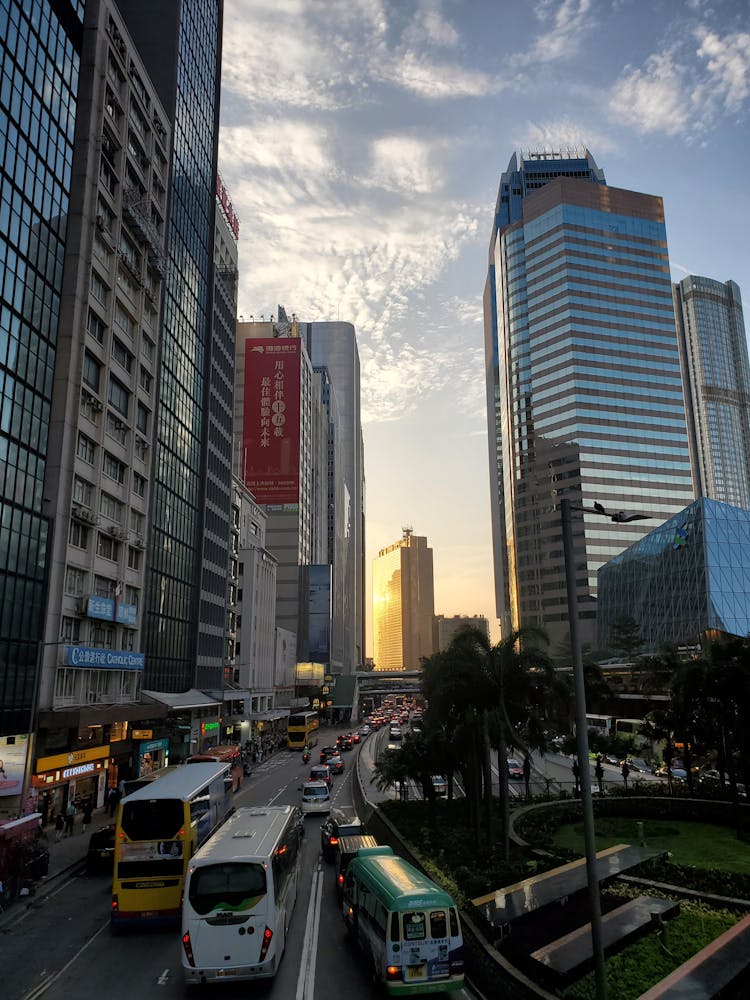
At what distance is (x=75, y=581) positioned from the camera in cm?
4353

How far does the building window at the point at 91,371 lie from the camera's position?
1746 inches

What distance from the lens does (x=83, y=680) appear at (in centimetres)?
4341

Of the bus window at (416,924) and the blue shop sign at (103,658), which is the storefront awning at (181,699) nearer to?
the blue shop sign at (103,658)

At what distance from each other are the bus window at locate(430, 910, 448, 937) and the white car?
27130 mm

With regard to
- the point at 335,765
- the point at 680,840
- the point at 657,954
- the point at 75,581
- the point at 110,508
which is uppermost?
the point at 110,508

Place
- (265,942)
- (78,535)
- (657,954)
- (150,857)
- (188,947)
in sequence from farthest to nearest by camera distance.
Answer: (78,535)
(150,857)
(657,954)
(265,942)
(188,947)

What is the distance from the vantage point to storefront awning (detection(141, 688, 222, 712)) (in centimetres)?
5384

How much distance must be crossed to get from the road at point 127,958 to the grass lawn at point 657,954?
2987 mm

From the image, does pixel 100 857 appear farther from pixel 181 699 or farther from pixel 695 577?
pixel 695 577

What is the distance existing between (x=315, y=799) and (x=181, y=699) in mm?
24294

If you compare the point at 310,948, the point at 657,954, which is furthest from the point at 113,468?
the point at 657,954

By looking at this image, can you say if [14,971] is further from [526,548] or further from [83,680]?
[526,548]

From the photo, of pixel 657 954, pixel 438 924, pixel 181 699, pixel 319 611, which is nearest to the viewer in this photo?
pixel 438 924

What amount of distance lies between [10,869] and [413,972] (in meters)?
15.8
